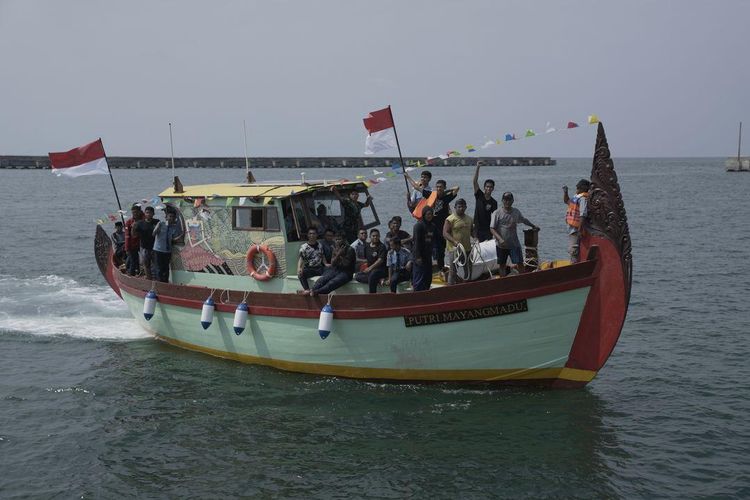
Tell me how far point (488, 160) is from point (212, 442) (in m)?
151

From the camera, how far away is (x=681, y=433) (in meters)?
11.2

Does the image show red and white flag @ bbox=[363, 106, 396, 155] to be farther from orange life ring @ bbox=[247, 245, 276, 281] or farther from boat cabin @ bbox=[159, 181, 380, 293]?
orange life ring @ bbox=[247, 245, 276, 281]

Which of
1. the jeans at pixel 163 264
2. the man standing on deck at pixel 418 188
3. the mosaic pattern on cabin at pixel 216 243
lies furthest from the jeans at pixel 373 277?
the jeans at pixel 163 264

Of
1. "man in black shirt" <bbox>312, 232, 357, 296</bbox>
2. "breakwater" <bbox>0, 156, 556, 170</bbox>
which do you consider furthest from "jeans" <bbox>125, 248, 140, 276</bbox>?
"breakwater" <bbox>0, 156, 556, 170</bbox>

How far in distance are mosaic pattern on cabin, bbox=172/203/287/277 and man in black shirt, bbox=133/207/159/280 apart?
0.77m

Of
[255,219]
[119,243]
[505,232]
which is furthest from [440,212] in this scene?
[119,243]

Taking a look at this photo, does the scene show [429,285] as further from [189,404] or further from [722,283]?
[722,283]

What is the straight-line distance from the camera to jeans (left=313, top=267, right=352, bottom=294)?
492 inches

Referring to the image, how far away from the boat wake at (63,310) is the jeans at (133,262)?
1.51 metres

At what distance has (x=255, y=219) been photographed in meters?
13.6

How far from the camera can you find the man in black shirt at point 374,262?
12.3m

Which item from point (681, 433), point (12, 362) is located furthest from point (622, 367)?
point (12, 362)

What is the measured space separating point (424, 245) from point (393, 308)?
1117 mm

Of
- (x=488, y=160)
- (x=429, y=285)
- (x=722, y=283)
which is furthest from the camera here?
(x=488, y=160)
